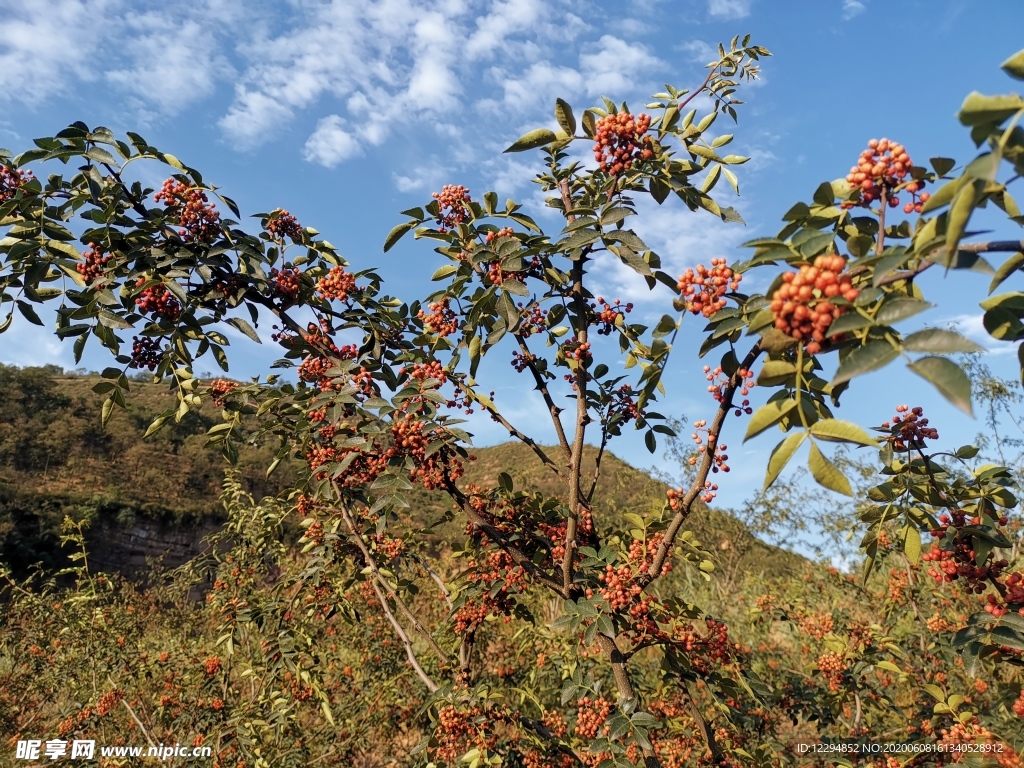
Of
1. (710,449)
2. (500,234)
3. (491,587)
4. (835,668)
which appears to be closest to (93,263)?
(500,234)

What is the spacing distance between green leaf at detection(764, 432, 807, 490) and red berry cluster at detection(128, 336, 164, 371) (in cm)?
257

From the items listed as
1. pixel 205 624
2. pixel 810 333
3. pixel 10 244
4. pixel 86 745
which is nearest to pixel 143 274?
pixel 10 244

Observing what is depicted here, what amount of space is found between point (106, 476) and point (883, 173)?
40253 mm

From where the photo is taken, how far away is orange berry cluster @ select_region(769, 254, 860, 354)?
1.19 m

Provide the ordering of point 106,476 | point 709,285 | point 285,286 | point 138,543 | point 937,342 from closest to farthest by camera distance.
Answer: point 937,342
point 709,285
point 285,286
point 138,543
point 106,476

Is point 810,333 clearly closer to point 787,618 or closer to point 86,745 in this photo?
point 787,618

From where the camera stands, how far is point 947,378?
986 mm

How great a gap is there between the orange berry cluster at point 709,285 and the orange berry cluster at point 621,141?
0.53 metres

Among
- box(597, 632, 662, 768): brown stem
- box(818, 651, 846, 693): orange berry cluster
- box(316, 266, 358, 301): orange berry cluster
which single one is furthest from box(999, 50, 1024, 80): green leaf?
box(818, 651, 846, 693): orange berry cluster

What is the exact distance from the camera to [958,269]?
3.66 feet

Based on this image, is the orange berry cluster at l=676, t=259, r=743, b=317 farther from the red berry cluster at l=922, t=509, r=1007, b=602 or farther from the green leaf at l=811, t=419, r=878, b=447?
the red berry cluster at l=922, t=509, r=1007, b=602

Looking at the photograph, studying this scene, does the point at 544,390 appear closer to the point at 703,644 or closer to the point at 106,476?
the point at 703,644

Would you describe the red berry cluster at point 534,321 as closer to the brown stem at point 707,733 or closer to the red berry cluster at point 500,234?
the red berry cluster at point 500,234

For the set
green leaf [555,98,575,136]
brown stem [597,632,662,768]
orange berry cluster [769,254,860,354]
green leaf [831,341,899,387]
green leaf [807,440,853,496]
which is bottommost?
brown stem [597,632,662,768]
